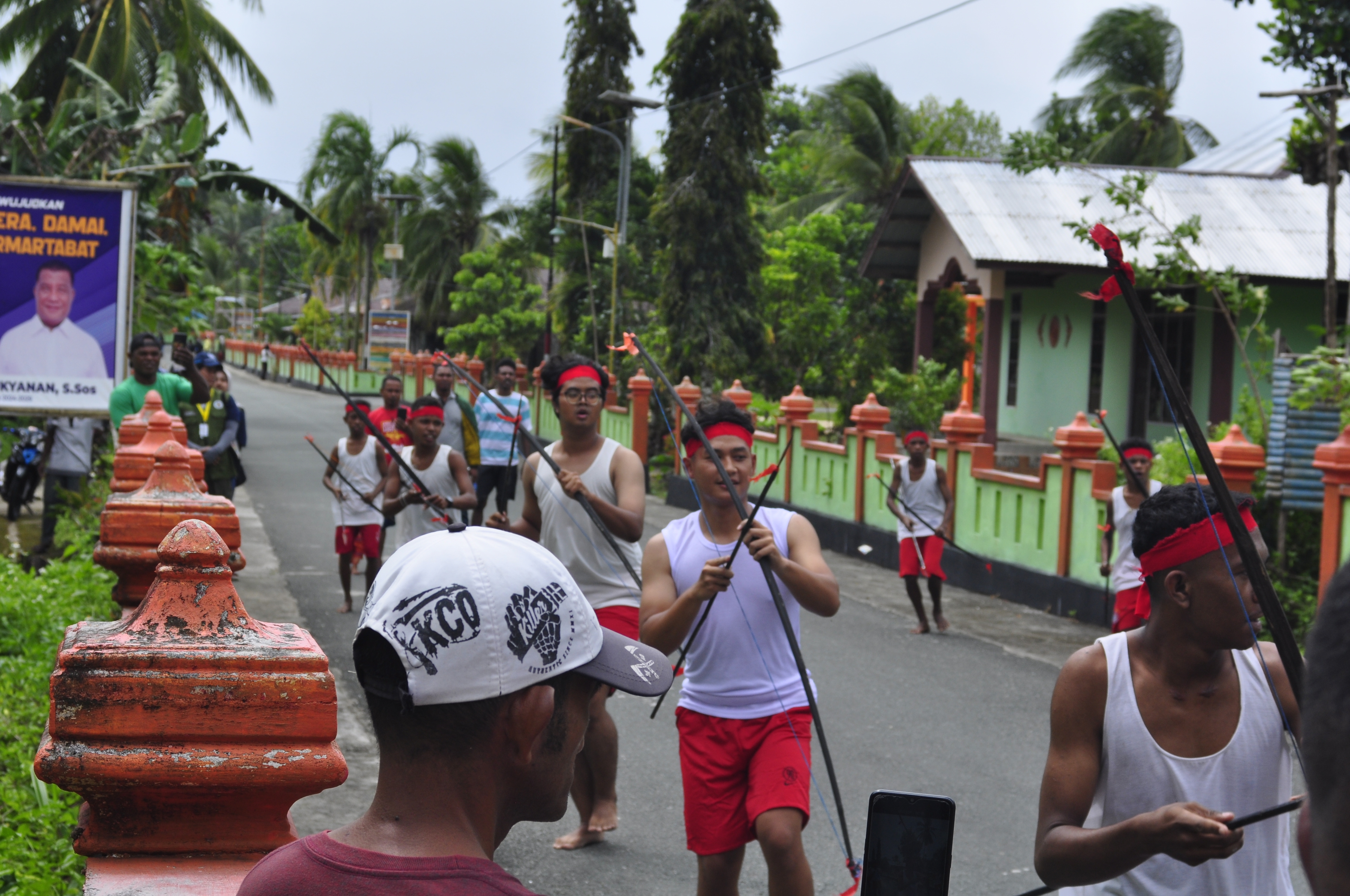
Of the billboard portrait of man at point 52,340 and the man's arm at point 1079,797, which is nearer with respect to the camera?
the man's arm at point 1079,797

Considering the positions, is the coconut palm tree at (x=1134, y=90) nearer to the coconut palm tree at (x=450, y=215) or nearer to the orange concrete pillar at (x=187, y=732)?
the coconut palm tree at (x=450, y=215)

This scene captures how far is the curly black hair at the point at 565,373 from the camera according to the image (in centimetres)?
607

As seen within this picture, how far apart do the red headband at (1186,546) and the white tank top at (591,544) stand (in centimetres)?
299

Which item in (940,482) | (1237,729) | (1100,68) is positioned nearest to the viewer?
(1237,729)

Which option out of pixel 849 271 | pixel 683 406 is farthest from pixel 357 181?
pixel 683 406

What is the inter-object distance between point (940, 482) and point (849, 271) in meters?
18.7

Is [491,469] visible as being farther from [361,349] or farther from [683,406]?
[361,349]

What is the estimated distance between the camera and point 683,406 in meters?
4.30

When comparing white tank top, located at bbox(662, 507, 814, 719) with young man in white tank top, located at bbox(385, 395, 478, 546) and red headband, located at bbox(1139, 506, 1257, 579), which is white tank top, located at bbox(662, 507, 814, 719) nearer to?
red headband, located at bbox(1139, 506, 1257, 579)

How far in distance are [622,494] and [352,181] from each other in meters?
42.2

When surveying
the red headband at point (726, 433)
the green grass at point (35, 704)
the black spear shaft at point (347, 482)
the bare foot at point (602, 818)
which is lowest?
the bare foot at point (602, 818)

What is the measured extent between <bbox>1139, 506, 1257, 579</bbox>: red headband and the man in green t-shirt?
6664mm

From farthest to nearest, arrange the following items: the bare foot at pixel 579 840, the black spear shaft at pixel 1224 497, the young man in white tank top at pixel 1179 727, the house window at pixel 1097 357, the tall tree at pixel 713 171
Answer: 1. the tall tree at pixel 713 171
2. the house window at pixel 1097 357
3. the bare foot at pixel 579 840
4. the young man in white tank top at pixel 1179 727
5. the black spear shaft at pixel 1224 497

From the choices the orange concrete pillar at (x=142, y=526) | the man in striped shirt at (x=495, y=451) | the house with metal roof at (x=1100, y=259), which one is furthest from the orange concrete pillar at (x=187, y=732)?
the house with metal roof at (x=1100, y=259)
